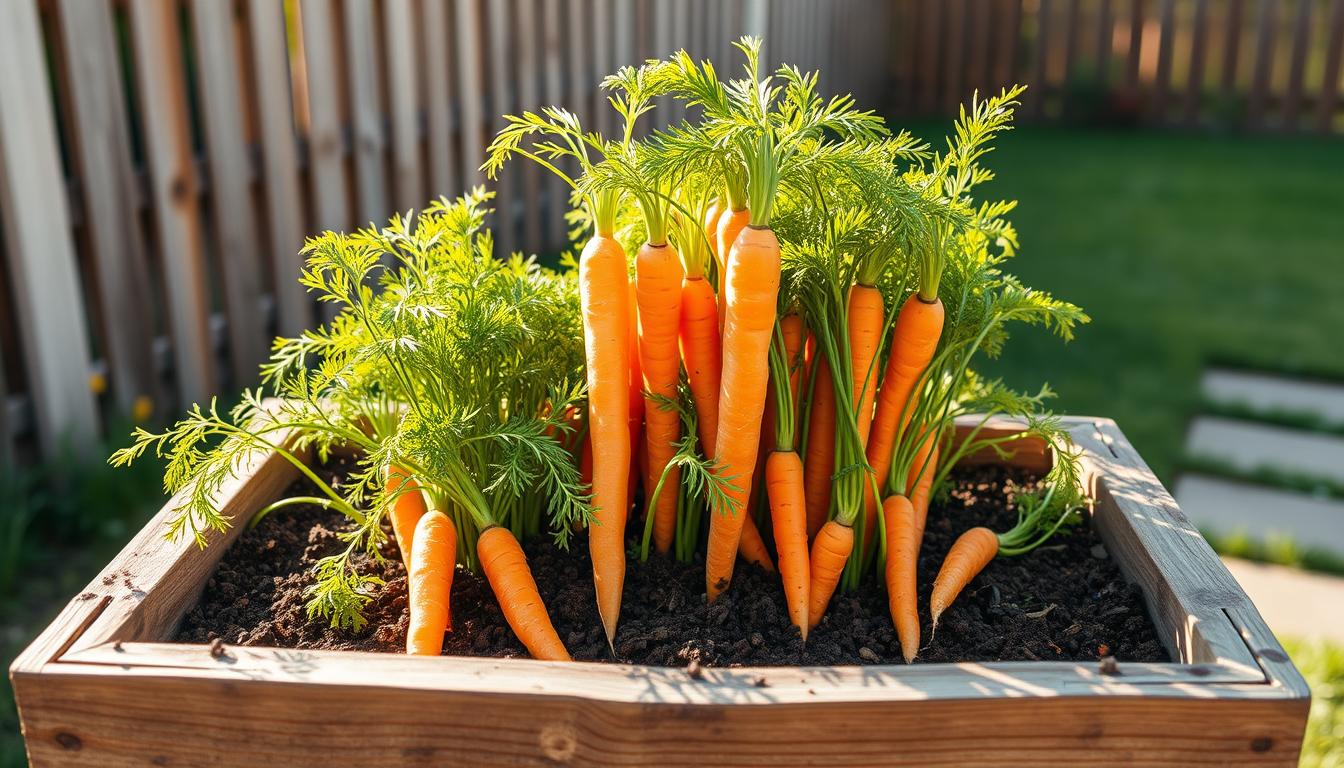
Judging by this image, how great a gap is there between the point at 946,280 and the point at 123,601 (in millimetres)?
1097

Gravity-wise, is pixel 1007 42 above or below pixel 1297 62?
above

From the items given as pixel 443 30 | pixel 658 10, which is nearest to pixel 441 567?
pixel 443 30

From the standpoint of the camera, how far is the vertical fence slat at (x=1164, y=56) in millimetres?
8469

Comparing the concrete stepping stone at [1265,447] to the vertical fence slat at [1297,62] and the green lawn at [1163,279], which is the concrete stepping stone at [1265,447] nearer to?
the green lawn at [1163,279]

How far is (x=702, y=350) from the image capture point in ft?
4.96

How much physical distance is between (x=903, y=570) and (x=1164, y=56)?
8.18 meters

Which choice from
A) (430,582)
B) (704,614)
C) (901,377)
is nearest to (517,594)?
(430,582)

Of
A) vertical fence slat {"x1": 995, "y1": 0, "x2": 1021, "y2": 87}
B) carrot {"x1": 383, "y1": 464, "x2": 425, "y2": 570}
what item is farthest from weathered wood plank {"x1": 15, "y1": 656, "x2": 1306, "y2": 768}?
vertical fence slat {"x1": 995, "y1": 0, "x2": 1021, "y2": 87}

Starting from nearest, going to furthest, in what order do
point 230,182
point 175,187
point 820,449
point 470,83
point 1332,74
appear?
point 820,449 → point 175,187 → point 230,182 → point 470,83 → point 1332,74

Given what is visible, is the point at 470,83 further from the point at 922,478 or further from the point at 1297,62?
the point at 1297,62

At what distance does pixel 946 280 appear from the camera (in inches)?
62.9

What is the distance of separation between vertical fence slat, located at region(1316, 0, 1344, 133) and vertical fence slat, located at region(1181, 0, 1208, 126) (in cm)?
77

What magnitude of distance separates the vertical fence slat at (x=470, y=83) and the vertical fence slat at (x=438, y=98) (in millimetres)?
49

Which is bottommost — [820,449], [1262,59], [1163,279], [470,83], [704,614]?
[1163,279]
